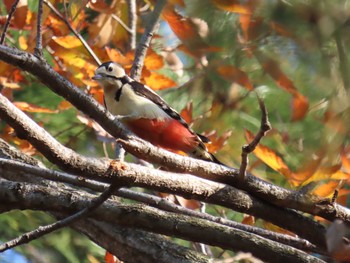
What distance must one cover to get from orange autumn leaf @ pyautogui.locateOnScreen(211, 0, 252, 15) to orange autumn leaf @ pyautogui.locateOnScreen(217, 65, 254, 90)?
120mm

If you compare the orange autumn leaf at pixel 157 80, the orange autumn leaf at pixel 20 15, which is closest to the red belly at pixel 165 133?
the orange autumn leaf at pixel 157 80

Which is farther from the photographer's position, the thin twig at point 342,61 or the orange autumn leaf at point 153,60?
the orange autumn leaf at point 153,60

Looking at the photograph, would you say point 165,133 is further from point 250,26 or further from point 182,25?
point 250,26

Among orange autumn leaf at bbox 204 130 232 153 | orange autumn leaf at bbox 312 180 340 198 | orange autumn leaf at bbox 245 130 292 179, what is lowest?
orange autumn leaf at bbox 245 130 292 179

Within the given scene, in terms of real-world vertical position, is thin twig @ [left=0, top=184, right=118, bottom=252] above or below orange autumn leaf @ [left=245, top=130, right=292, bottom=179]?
below

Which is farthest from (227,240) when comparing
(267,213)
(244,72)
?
(244,72)

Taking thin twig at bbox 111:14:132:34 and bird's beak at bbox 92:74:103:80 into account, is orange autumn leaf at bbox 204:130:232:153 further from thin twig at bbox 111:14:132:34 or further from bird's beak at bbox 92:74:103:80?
thin twig at bbox 111:14:132:34

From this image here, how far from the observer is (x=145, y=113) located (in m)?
4.48

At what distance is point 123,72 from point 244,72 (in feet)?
9.70

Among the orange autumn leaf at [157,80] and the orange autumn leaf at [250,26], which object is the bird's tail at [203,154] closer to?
the orange autumn leaf at [157,80]

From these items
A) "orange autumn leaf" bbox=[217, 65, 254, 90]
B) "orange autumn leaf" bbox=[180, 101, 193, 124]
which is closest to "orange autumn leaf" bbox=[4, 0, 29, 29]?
"orange autumn leaf" bbox=[180, 101, 193, 124]

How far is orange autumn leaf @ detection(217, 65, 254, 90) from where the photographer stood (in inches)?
66.7

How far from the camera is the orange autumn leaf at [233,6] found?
1.60 metres

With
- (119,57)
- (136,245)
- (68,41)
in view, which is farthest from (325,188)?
(68,41)
